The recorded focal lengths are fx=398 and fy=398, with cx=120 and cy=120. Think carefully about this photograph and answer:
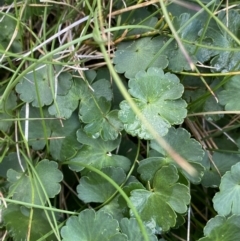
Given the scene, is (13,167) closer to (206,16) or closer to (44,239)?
(44,239)

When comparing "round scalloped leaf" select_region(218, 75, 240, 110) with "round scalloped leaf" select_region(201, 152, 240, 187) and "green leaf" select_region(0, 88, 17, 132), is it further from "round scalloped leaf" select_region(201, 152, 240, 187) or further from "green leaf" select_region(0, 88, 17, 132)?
"green leaf" select_region(0, 88, 17, 132)

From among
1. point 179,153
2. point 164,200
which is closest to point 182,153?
point 179,153

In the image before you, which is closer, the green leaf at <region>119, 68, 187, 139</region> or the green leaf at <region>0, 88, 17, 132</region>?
the green leaf at <region>119, 68, 187, 139</region>

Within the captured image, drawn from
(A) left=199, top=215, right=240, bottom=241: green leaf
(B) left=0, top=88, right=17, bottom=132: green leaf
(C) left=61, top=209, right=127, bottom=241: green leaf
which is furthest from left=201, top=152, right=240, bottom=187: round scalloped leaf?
(B) left=0, top=88, right=17, bottom=132: green leaf

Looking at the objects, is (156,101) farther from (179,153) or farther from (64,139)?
(64,139)

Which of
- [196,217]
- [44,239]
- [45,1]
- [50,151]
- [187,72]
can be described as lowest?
[196,217]

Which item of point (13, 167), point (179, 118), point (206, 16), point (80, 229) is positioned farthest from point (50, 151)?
point (206, 16)
